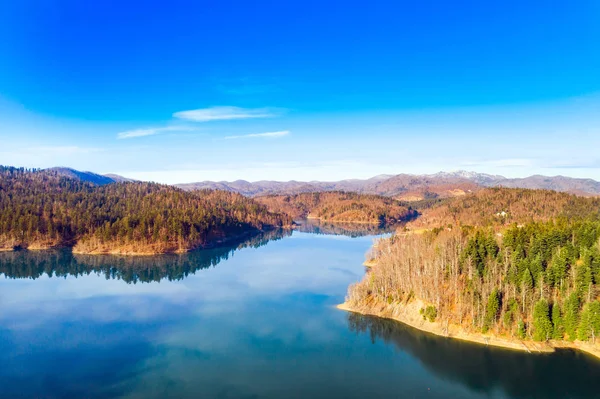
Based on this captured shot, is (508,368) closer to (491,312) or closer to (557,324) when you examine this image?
(491,312)

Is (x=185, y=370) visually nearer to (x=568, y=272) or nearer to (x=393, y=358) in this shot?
(x=393, y=358)

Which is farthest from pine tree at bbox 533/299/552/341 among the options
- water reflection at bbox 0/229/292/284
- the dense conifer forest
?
water reflection at bbox 0/229/292/284

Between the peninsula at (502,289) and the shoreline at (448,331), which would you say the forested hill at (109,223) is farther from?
the peninsula at (502,289)

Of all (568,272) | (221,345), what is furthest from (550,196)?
(221,345)

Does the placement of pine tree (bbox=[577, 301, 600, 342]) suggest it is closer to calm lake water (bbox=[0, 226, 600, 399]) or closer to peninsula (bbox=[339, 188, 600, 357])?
peninsula (bbox=[339, 188, 600, 357])

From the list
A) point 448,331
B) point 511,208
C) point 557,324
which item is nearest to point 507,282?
point 557,324

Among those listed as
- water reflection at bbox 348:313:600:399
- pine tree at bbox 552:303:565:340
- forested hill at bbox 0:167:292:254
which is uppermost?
forested hill at bbox 0:167:292:254
